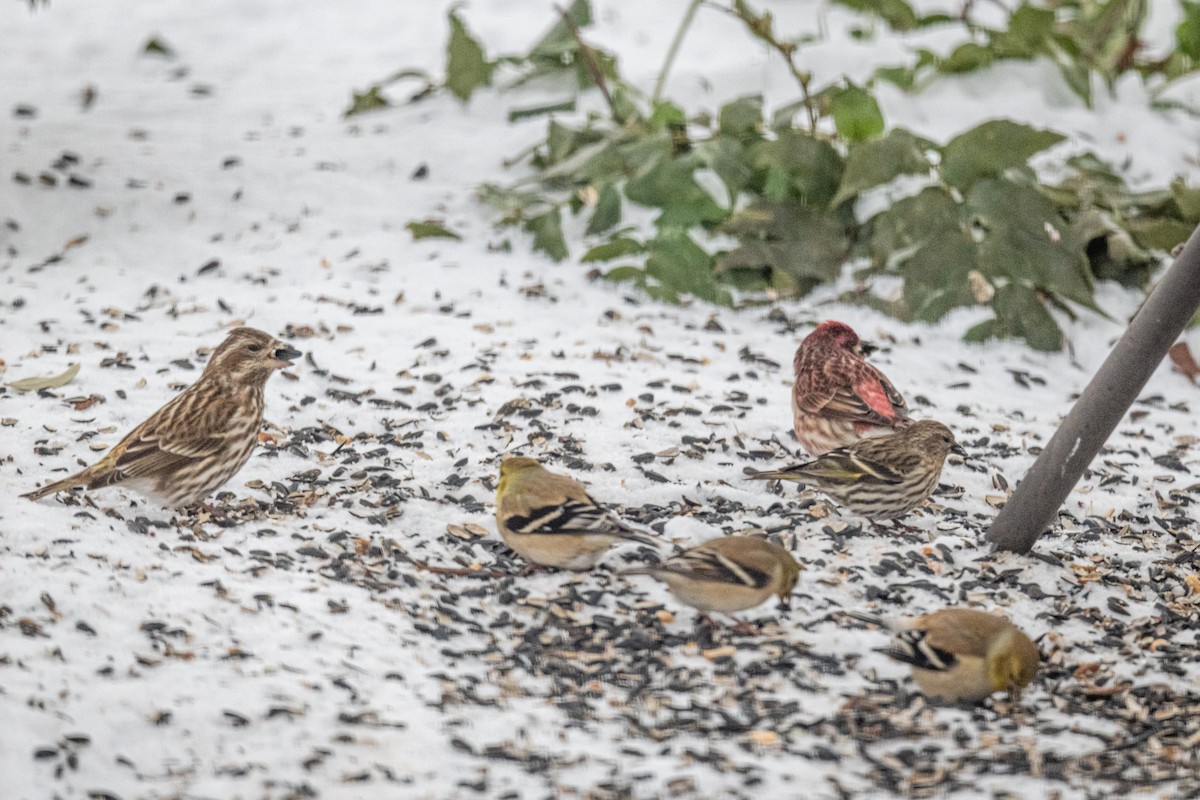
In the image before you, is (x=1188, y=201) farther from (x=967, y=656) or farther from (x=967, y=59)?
(x=967, y=656)

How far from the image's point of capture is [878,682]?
3992 millimetres

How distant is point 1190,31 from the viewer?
8.94 meters

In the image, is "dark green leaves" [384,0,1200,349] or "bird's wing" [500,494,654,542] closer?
"bird's wing" [500,494,654,542]

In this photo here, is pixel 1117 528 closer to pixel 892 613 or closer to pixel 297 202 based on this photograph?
pixel 892 613

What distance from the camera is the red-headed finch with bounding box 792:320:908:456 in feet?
17.4

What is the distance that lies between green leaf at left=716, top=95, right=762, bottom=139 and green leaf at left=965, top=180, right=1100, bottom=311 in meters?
1.45

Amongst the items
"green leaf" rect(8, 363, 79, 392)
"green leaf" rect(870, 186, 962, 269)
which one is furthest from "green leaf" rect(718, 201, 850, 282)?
"green leaf" rect(8, 363, 79, 392)

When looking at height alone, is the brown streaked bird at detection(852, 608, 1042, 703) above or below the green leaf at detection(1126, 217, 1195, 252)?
below

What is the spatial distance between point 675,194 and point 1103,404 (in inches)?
143

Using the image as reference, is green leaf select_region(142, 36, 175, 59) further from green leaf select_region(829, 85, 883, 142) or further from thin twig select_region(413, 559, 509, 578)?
thin twig select_region(413, 559, 509, 578)

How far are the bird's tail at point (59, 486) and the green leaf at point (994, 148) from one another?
195 inches

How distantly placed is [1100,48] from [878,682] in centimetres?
672

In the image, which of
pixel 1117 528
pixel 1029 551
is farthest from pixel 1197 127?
pixel 1029 551

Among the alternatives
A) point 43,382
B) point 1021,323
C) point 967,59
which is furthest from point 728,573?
point 967,59
